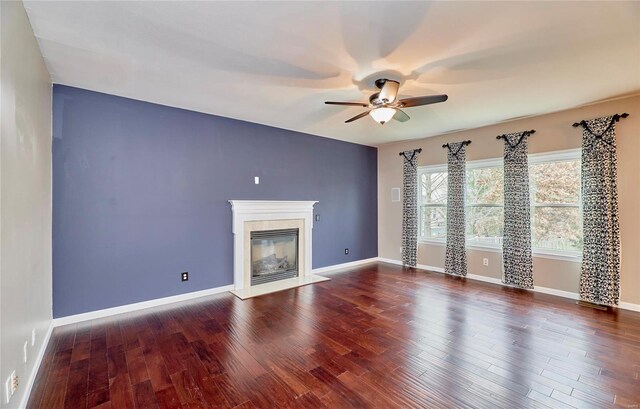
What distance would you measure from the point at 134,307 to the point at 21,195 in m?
2.12

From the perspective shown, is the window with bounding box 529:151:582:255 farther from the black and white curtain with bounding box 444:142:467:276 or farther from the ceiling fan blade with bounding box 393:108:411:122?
the ceiling fan blade with bounding box 393:108:411:122

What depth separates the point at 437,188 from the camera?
573 centimetres

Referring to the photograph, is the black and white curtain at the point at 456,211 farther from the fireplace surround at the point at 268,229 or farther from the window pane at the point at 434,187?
the fireplace surround at the point at 268,229

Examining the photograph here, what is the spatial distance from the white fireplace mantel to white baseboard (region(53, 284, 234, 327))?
0.33 meters

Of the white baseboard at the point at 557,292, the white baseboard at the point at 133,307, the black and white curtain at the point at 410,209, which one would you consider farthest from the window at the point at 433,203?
the white baseboard at the point at 133,307

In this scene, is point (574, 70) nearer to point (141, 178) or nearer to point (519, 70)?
point (519, 70)

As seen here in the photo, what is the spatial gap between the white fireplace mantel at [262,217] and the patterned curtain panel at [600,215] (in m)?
4.01

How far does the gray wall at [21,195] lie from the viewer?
164cm

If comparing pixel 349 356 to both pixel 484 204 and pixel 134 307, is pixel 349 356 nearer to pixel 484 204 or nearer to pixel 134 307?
pixel 134 307

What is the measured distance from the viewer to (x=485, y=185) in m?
4.98

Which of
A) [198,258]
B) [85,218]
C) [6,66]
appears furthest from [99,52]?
[198,258]

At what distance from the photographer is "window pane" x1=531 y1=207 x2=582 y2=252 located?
4047mm

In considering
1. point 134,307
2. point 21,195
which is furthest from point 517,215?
point 21,195

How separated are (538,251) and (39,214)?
612 centimetres
